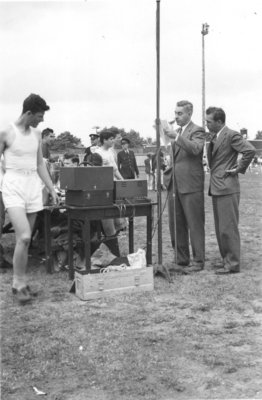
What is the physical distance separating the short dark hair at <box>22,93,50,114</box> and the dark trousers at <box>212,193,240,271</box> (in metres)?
2.36

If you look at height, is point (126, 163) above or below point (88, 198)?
above

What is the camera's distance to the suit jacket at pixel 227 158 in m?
6.48

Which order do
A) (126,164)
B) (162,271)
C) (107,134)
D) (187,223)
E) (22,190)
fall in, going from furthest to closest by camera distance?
(126,164) < (107,134) < (187,223) < (162,271) < (22,190)

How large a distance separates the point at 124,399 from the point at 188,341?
1111 millimetres

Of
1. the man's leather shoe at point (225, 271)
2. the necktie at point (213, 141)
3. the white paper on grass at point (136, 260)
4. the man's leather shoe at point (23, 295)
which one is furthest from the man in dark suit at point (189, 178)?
the man's leather shoe at point (23, 295)

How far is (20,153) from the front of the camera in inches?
213

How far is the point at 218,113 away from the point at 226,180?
785 millimetres

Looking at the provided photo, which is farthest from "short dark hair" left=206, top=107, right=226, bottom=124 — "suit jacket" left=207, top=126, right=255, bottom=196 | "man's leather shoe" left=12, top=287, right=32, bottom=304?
"man's leather shoe" left=12, top=287, right=32, bottom=304

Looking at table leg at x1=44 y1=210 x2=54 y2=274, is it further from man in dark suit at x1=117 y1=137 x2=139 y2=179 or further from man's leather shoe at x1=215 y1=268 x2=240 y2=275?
man in dark suit at x1=117 y1=137 x2=139 y2=179

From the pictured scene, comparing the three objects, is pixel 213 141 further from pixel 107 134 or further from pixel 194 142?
pixel 107 134

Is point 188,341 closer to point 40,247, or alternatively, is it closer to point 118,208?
point 118,208

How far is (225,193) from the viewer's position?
21.4ft

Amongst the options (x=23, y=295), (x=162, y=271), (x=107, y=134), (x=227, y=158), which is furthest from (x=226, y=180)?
(x=23, y=295)

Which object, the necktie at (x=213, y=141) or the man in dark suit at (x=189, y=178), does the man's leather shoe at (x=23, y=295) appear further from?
the necktie at (x=213, y=141)
